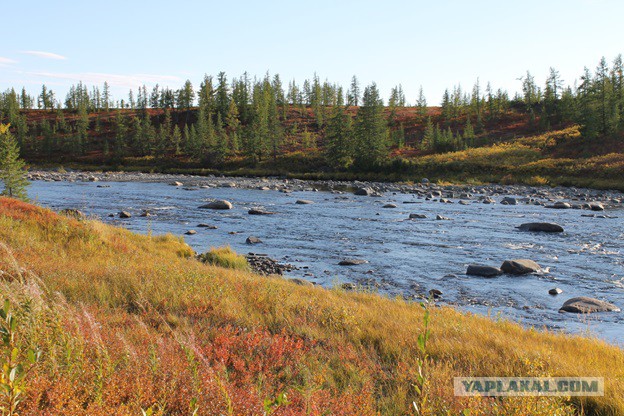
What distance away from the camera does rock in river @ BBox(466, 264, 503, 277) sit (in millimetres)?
13156

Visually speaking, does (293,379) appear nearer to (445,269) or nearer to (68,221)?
(445,269)

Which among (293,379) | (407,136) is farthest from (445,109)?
(293,379)

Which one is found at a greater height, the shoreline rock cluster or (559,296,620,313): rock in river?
the shoreline rock cluster

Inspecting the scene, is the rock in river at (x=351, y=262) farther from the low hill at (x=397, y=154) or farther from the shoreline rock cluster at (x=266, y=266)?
the low hill at (x=397, y=154)

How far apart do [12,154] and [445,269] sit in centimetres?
2133

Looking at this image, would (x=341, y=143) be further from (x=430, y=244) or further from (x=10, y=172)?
(x=430, y=244)

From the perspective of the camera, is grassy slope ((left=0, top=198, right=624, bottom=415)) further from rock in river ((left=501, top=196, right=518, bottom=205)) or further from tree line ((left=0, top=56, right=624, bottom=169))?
tree line ((left=0, top=56, right=624, bottom=169))

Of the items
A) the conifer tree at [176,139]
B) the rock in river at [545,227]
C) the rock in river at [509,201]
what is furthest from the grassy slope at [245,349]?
the conifer tree at [176,139]

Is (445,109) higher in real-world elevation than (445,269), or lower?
higher

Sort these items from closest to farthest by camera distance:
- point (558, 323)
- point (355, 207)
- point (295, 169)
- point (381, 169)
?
point (558, 323) < point (355, 207) < point (381, 169) < point (295, 169)

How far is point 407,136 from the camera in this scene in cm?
8969

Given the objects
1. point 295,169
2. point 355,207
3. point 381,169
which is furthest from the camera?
point 295,169

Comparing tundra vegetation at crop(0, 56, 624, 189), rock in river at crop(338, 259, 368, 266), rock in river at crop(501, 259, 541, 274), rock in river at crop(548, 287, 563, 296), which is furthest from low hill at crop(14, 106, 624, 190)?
rock in river at crop(338, 259, 368, 266)

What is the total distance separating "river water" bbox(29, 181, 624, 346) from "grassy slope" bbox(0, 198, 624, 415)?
314 centimetres
